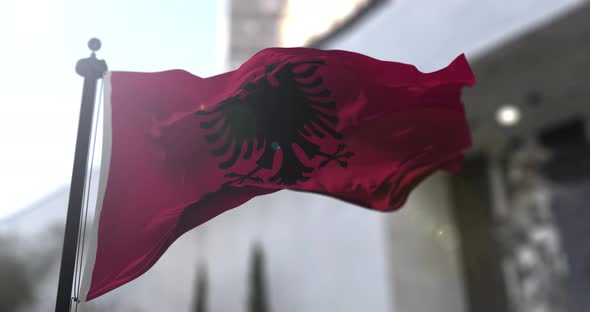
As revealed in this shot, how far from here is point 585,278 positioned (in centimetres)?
903

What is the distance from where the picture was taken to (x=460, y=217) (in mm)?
10867

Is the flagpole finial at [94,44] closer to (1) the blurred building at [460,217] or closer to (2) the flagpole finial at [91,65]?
(2) the flagpole finial at [91,65]

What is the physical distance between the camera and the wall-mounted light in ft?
31.5

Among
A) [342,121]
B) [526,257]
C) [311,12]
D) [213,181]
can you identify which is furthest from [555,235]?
[311,12]

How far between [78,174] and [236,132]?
1.02 metres

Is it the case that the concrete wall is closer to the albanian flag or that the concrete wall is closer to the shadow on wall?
the shadow on wall

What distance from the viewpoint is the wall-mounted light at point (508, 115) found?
9.59 meters

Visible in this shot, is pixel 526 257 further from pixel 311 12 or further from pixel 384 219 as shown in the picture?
pixel 311 12

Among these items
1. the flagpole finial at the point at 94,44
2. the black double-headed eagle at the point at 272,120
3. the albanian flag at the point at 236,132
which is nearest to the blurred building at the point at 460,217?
the albanian flag at the point at 236,132

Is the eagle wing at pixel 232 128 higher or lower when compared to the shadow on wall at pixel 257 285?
higher

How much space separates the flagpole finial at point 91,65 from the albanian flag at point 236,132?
256mm

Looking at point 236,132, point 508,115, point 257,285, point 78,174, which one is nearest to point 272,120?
point 236,132

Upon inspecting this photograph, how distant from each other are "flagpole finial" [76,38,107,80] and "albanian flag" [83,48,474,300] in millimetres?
256

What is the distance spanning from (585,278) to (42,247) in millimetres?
9430
